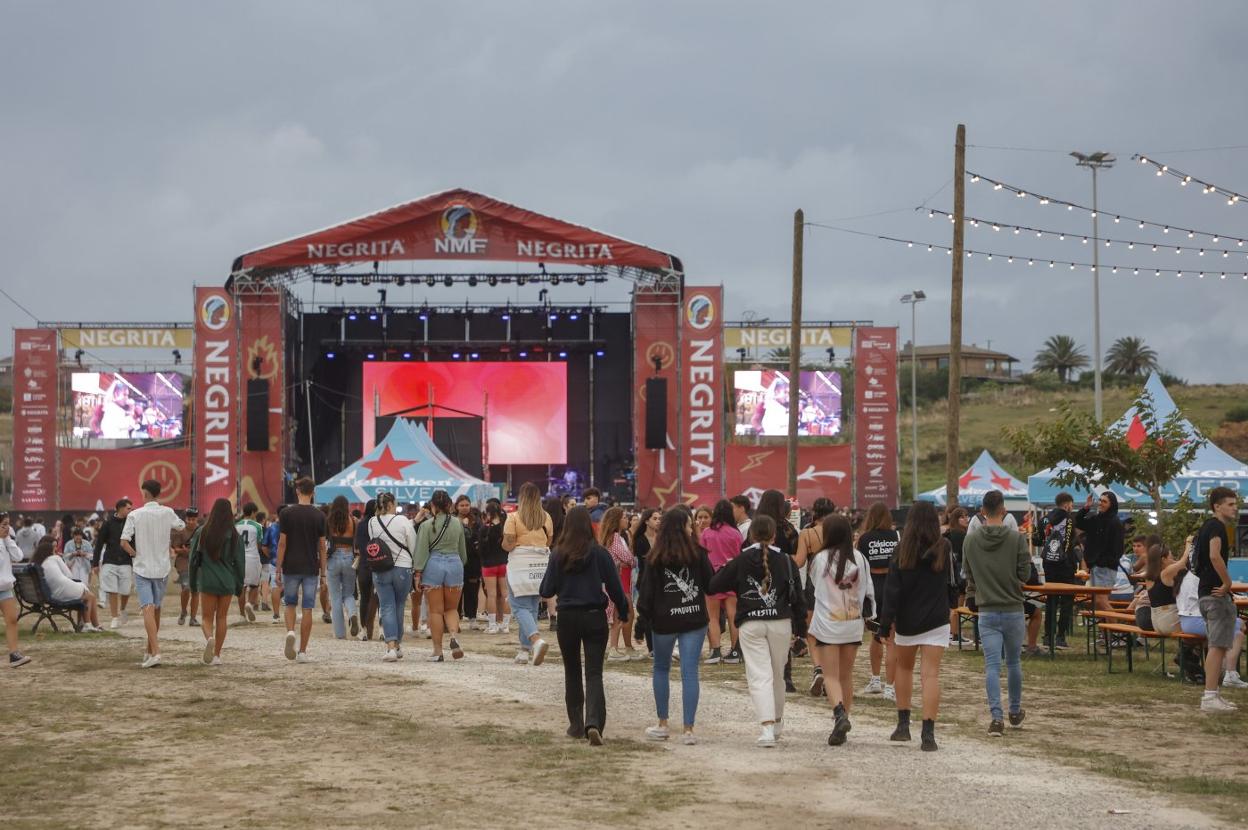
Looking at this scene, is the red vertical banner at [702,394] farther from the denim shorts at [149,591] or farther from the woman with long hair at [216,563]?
the woman with long hair at [216,563]

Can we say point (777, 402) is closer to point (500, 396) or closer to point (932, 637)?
point (500, 396)

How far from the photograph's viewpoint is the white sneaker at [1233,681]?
12445mm

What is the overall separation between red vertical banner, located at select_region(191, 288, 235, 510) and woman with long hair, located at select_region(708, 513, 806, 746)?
28.7 m

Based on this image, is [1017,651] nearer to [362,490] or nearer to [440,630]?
[440,630]

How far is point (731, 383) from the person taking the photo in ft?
131

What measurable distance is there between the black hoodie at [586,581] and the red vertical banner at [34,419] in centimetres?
3077

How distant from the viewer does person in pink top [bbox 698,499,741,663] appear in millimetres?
12797

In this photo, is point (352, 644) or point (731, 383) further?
point (731, 383)

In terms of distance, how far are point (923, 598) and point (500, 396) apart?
1215 inches

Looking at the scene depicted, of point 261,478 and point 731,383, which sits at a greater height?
point 731,383

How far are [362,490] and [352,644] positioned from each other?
12.8 metres

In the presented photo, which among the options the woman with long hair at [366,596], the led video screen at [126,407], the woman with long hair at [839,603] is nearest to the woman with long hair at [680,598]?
the woman with long hair at [839,603]

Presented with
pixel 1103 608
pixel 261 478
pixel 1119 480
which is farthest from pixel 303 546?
pixel 261 478

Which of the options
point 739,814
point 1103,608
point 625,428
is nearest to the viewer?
point 739,814
